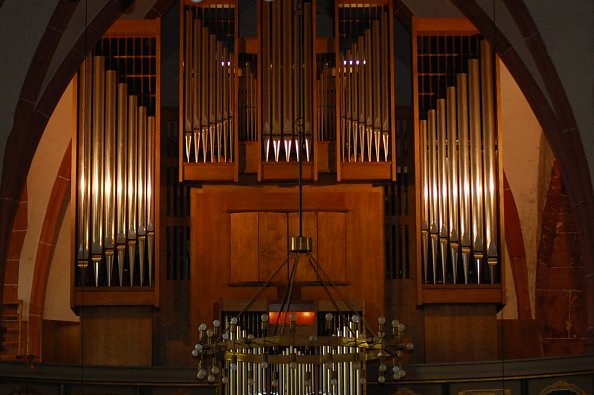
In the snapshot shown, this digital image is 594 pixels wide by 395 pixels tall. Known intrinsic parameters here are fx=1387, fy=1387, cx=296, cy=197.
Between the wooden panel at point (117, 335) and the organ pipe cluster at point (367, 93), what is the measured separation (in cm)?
295

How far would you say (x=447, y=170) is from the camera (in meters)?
15.5

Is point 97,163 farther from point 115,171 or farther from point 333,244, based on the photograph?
point 333,244

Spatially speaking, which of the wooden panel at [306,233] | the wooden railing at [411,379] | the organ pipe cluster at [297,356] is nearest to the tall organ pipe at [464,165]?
the wooden railing at [411,379]

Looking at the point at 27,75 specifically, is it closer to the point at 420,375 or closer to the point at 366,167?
the point at 366,167

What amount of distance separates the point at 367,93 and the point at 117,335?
3918mm

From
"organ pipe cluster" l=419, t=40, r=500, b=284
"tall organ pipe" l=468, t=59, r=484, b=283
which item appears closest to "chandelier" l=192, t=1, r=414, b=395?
"organ pipe cluster" l=419, t=40, r=500, b=284

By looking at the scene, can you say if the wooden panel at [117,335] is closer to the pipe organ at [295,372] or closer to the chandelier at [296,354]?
the pipe organ at [295,372]

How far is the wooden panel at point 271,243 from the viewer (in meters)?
15.5

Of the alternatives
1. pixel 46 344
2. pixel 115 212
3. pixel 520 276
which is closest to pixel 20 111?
pixel 115 212

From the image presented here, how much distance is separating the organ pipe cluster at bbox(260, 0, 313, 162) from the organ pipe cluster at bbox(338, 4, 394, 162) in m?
0.41

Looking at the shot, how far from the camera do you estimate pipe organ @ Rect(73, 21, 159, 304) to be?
15.3m

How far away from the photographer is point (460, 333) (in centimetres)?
1548

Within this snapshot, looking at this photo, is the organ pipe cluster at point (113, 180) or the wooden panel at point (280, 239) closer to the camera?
the organ pipe cluster at point (113, 180)

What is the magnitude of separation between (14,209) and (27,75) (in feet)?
4.61
